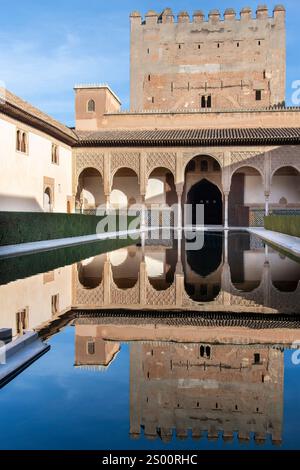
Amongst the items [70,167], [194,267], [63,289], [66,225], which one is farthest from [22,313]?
[70,167]

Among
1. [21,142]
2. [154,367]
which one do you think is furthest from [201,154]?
[154,367]

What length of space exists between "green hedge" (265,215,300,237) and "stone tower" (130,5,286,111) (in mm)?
Result: 13861

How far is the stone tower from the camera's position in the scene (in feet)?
113

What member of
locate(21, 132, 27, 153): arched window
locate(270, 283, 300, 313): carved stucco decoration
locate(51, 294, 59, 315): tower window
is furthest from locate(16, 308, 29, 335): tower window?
locate(21, 132, 27, 153): arched window

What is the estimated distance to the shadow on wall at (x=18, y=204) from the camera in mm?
18656

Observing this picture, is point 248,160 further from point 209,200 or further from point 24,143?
point 24,143

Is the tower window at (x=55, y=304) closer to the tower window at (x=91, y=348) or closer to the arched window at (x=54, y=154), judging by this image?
the tower window at (x=91, y=348)

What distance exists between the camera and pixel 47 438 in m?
2.34

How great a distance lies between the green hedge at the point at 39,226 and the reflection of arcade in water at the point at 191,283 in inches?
95.3

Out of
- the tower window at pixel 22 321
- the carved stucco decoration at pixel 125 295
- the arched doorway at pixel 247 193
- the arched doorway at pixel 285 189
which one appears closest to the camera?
the tower window at pixel 22 321

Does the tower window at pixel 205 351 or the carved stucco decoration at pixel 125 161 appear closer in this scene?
the tower window at pixel 205 351

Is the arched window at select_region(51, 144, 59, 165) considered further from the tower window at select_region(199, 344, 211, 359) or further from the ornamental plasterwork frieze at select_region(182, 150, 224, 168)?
the tower window at select_region(199, 344, 211, 359)

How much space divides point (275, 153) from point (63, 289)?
2218cm

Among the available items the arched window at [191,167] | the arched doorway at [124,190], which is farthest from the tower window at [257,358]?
the arched doorway at [124,190]
